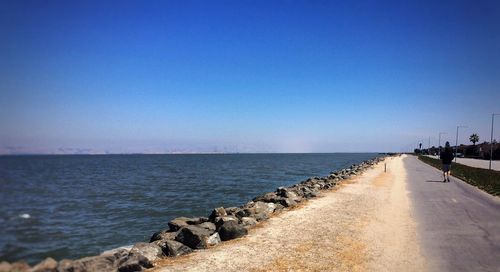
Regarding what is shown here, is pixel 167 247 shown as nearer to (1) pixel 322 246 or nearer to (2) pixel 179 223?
(2) pixel 179 223

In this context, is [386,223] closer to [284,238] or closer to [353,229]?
[353,229]

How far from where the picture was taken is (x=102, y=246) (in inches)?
531

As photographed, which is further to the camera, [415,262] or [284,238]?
[284,238]

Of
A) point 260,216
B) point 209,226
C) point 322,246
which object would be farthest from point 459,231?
point 209,226

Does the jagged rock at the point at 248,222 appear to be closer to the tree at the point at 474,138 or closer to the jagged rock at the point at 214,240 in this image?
the jagged rock at the point at 214,240

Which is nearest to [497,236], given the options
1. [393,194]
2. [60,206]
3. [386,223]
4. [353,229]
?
[386,223]

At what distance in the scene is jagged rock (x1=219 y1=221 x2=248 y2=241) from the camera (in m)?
10.1

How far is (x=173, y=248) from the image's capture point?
8.62m

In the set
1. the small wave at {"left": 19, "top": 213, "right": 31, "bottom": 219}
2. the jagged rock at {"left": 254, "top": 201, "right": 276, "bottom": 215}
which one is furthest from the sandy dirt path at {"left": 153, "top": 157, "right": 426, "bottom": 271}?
the small wave at {"left": 19, "top": 213, "right": 31, "bottom": 219}

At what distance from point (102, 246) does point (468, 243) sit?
11.9 metres

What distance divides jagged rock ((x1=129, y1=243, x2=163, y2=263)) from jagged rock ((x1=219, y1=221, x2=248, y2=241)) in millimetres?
2057

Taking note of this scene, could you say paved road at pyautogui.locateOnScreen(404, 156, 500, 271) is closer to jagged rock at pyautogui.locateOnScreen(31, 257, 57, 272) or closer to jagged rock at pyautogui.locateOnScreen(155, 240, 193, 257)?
jagged rock at pyautogui.locateOnScreen(155, 240, 193, 257)

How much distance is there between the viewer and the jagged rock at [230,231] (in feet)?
33.1

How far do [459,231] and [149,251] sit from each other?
28.5 ft
